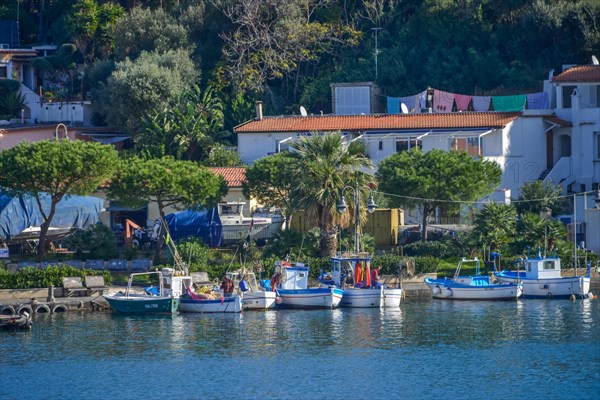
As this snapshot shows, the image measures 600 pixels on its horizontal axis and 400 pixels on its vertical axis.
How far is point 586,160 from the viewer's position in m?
94.8

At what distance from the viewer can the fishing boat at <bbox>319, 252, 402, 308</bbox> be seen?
73.9 metres

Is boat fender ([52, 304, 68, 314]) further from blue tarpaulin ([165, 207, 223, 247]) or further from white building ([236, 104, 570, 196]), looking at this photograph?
white building ([236, 104, 570, 196])

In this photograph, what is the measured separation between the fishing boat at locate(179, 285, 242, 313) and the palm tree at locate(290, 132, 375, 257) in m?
7.11

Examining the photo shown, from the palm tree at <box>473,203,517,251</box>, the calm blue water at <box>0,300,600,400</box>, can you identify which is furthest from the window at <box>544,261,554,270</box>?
the palm tree at <box>473,203,517,251</box>

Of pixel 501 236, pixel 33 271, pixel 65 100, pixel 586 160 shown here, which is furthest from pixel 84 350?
pixel 65 100

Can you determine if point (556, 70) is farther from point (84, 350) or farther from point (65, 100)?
point (84, 350)

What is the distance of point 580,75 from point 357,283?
28572mm

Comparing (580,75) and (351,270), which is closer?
(351,270)

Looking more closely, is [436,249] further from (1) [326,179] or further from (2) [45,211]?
(2) [45,211]

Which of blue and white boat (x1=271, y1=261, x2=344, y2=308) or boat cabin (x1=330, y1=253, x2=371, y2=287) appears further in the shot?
boat cabin (x1=330, y1=253, x2=371, y2=287)

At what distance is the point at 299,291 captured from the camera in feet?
243

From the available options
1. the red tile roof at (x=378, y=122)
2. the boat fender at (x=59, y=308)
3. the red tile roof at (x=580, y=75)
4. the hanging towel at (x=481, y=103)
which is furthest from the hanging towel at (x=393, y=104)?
the boat fender at (x=59, y=308)

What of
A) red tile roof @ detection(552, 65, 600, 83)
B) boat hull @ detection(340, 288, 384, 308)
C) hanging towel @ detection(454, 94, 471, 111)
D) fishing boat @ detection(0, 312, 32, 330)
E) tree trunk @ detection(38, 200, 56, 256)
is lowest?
fishing boat @ detection(0, 312, 32, 330)

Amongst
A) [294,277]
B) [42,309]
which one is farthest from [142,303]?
[294,277]
